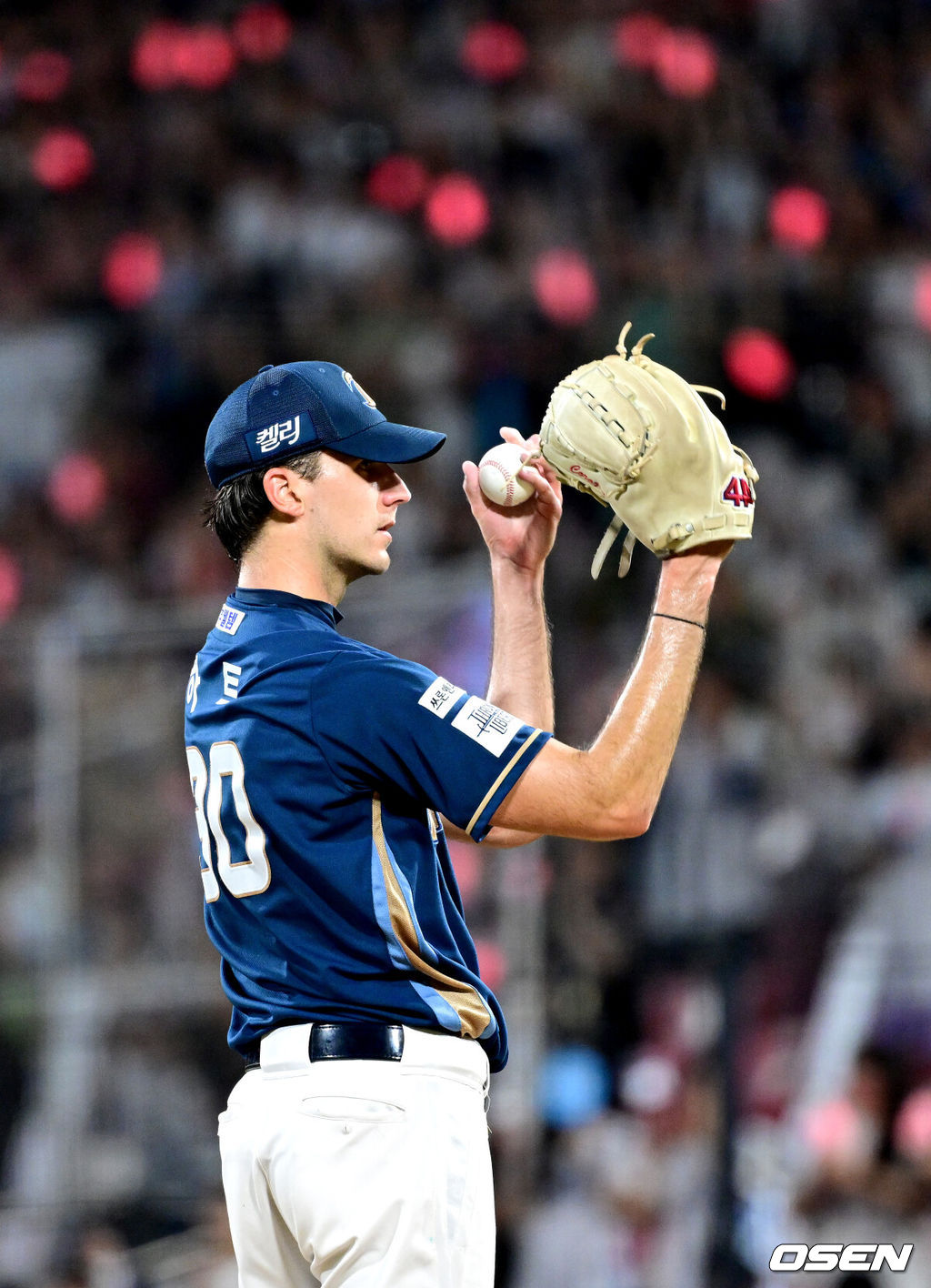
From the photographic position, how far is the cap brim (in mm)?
2553

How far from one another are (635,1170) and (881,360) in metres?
3.26

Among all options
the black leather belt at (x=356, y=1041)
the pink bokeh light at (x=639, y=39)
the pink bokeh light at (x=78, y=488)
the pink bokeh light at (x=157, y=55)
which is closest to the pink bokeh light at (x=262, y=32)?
the pink bokeh light at (x=157, y=55)

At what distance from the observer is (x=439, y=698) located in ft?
→ 7.63

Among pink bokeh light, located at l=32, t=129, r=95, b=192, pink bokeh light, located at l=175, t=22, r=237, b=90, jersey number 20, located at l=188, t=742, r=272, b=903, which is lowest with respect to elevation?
jersey number 20, located at l=188, t=742, r=272, b=903

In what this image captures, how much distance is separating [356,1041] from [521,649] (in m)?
0.84

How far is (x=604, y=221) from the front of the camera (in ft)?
25.1

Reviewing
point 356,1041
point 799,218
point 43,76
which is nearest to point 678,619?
point 356,1041

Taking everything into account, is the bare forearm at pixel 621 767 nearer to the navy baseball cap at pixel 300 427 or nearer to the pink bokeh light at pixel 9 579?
the navy baseball cap at pixel 300 427

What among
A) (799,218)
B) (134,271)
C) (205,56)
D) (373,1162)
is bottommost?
(373,1162)

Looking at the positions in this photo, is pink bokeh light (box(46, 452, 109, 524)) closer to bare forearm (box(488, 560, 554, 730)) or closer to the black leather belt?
bare forearm (box(488, 560, 554, 730))

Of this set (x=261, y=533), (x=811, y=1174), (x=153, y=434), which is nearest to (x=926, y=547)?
(x=811, y=1174)

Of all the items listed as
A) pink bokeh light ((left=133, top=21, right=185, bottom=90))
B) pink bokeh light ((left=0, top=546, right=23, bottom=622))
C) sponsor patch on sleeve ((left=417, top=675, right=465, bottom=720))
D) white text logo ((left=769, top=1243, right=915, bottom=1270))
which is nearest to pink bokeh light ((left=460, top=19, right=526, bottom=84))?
pink bokeh light ((left=133, top=21, right=185, bottom=90))

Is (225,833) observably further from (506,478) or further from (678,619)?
(506,478)

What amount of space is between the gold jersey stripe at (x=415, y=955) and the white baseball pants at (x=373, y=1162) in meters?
0.04
